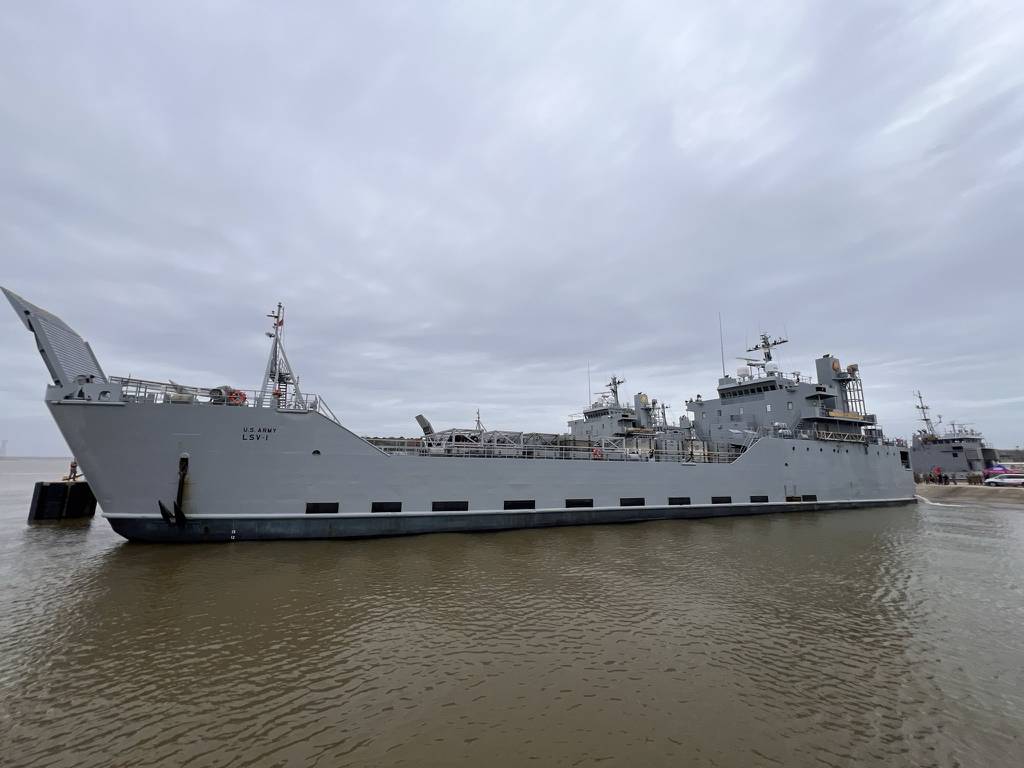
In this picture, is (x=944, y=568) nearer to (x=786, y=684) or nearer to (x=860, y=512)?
(x=786, y=684)

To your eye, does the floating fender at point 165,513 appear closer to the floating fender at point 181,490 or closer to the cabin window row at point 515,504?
the floating fender at point 181,490

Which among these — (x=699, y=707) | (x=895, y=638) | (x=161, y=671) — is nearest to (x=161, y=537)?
(x=161, y=671)

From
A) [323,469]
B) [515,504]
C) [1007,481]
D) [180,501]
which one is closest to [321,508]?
[323,469]

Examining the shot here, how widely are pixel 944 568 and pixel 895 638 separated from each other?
792cm

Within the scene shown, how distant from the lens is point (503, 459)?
16906 millimetres

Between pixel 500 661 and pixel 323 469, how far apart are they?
10.1m

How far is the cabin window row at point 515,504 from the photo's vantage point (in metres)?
14.3

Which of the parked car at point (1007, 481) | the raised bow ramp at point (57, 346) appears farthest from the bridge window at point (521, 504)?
the parked car at point (1007, 481)

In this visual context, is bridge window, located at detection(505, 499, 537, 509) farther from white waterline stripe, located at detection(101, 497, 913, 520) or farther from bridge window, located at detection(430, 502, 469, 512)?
bridge window, located at detection(430, 502, 469, 512)

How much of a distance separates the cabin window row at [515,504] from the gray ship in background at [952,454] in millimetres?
46144

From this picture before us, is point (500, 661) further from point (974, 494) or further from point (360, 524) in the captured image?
point (974, 494)

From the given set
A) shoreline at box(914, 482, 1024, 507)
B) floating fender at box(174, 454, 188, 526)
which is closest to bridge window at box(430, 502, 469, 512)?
floating fender at box(174, 454, 188, 526)

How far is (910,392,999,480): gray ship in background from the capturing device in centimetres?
5094

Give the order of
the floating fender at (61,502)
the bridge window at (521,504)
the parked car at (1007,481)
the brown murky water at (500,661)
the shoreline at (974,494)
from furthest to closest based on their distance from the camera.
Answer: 1. the parked car at (1007,481)
2. the shoreline at (974,494)
3. the floating fender at (61,502)
4. the bridge window at (521,504)
5. the brown murky water at (500,661)
